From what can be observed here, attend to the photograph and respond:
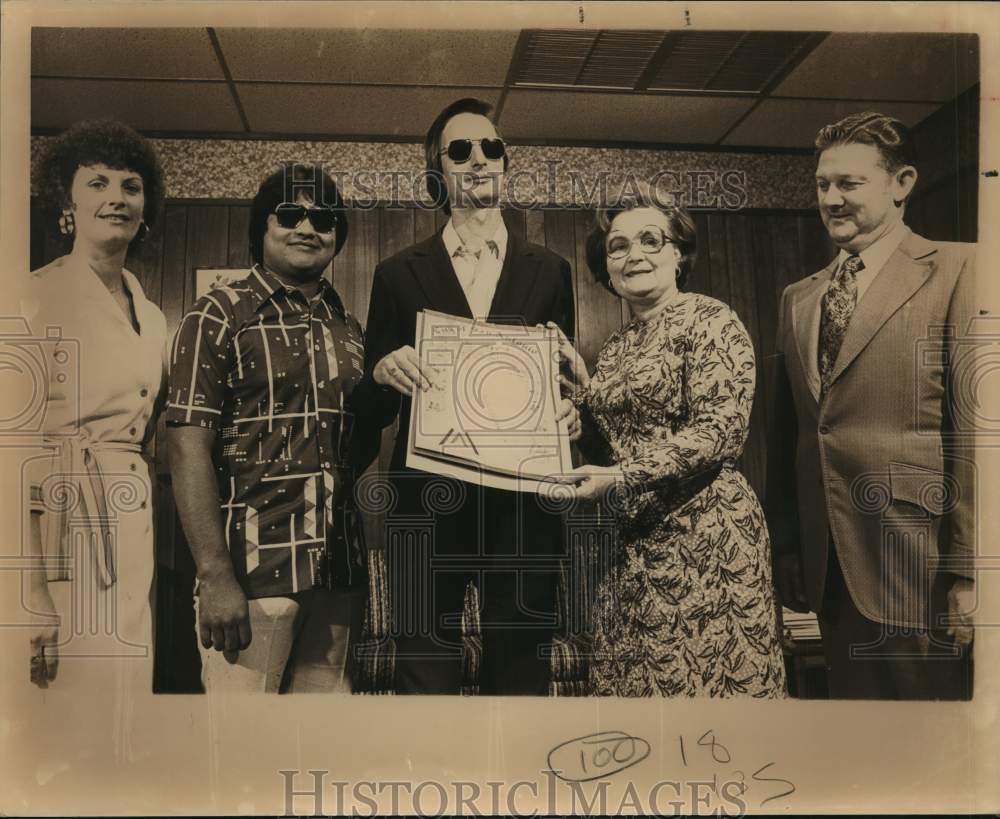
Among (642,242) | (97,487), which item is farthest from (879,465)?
(97,487)

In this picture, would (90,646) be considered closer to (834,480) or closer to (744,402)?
(744,402)

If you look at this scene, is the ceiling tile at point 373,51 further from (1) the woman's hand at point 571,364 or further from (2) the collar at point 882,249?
(2) the collar at point 882,249

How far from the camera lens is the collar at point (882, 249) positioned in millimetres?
2363

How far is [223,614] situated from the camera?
2.25 metres

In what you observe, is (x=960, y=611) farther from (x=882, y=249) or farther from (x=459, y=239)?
(x=459, y=239)

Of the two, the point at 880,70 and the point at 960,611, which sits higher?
the point at 880,70

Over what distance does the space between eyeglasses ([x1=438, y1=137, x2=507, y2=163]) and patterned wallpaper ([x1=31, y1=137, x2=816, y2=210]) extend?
0.14ft

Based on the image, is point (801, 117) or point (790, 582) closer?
point (790, 582)

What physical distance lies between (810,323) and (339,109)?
140cm

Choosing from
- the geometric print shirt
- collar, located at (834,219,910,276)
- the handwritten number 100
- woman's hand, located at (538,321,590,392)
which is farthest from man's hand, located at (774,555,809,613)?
the geometric print shirt

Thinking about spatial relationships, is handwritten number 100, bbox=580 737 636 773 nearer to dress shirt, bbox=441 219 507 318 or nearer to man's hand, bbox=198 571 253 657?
man's hand, bbox=198 571 253 657

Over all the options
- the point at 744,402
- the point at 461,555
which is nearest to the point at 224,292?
the point at 461,555

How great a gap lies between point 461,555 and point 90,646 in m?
1.00

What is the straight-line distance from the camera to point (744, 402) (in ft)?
7.59
